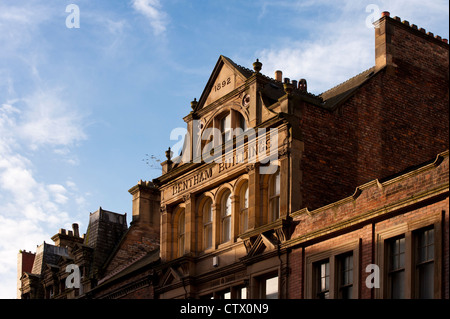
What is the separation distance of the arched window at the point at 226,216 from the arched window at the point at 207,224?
2.76ft

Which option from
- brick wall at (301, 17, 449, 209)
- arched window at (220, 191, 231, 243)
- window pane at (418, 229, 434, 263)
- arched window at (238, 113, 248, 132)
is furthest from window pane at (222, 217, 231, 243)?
window pane at (418, 229, 434, 263)

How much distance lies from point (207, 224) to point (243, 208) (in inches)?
103

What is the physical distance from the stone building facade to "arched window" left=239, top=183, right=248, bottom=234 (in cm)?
5

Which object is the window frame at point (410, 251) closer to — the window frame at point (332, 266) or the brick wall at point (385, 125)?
the window frame at point (332, 266)

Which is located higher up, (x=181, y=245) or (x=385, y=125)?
(x=385, y=125)

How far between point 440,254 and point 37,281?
33.8 m

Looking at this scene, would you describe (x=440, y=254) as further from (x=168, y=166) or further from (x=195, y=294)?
(x=168, y=166)

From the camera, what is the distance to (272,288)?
37.2m

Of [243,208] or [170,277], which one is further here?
[170,277]

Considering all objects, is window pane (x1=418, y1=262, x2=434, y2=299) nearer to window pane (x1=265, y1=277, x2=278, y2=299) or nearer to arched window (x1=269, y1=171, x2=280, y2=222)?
window pane (x1=265, y1=277, x2=278, y2=299)

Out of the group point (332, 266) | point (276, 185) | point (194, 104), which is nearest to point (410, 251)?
point (332, 266)

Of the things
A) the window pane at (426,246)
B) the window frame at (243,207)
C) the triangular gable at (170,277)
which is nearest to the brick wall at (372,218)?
the window pane at (426,246)

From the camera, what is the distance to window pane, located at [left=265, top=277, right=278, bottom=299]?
37.0 metres

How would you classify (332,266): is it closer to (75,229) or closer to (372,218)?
(372,218)
